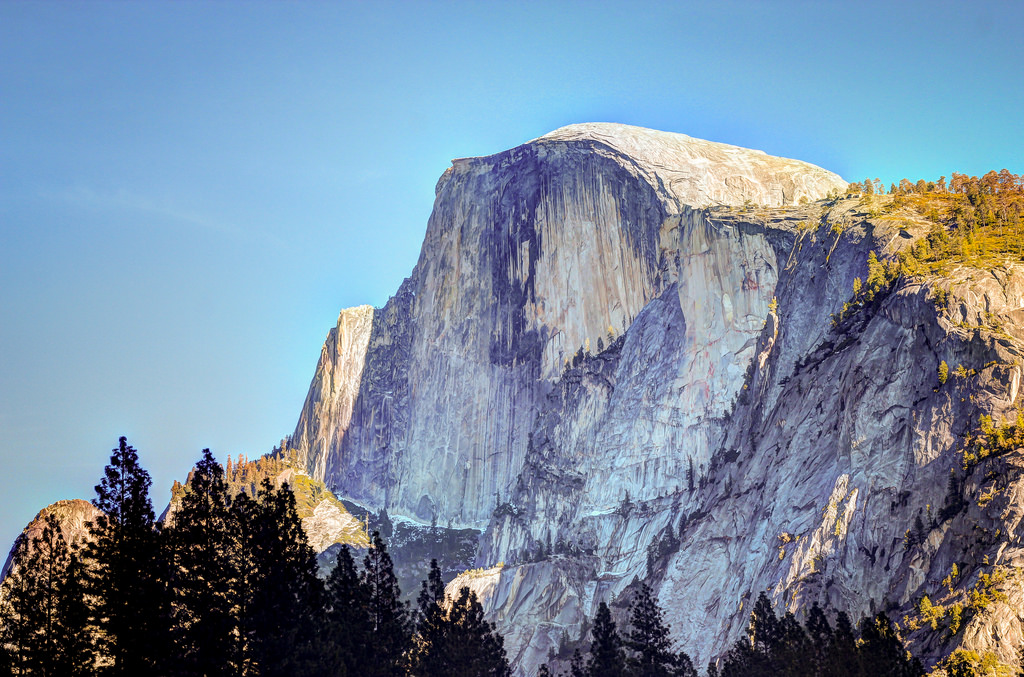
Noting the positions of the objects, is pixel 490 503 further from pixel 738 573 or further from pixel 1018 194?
pixel 1018 194

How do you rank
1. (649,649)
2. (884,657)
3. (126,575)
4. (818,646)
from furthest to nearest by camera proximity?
(649,649) < (818,646) < (884,657) < (126,575)

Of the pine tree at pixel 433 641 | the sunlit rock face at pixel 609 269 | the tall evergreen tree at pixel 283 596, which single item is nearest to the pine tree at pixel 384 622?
the pine tree at pixel 433 641

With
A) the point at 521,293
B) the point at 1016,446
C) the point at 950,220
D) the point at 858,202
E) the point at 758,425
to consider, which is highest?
the point at 521,293

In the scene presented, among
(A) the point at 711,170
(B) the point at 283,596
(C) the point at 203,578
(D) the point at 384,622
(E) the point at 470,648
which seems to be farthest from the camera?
(A) the point at 711,170

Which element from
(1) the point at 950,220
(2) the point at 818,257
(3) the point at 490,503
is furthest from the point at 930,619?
(3) the point at 490,503

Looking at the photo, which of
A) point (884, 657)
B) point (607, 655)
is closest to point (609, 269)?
point (607, 655)

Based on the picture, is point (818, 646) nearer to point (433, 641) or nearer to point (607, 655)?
point (607, 655)

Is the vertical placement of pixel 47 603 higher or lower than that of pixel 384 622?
higher

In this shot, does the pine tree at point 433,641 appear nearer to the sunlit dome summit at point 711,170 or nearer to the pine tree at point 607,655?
the pine tree at point 607,655
